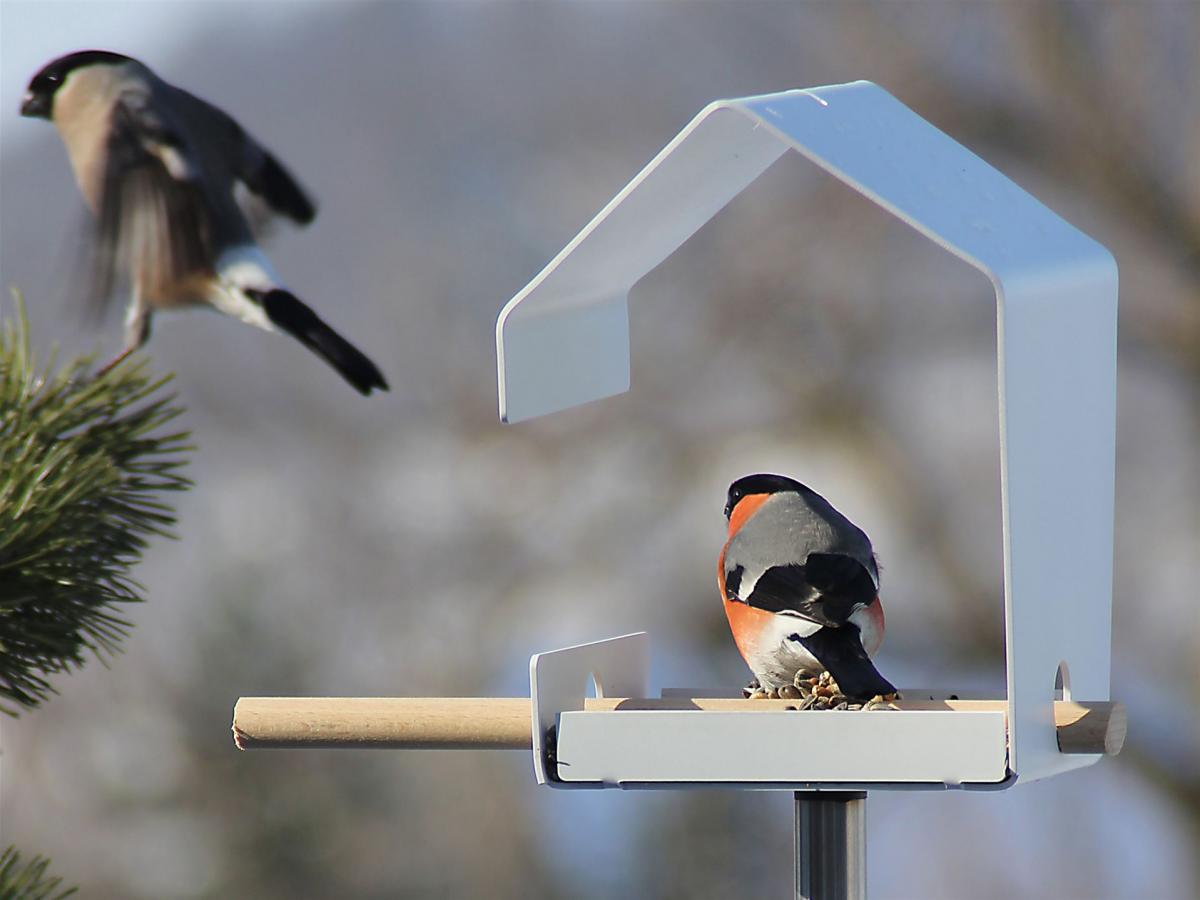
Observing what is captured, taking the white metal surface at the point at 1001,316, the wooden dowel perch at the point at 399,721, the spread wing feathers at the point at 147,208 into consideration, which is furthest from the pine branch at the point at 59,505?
the spread wing feathers at the point at 147,208

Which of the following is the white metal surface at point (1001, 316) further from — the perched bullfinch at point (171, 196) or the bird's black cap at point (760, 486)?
the perched bullfinch at point (171, 196)

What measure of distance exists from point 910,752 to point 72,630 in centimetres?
36

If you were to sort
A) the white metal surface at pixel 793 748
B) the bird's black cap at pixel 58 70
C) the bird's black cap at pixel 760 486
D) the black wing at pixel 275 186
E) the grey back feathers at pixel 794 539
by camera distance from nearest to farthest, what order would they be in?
the white metal surface at pixel 793 748 → the grey back feathers at pixel 794 539 → the bird's black cap at pixel 760 486 → the bird's black cap at pixel 58 70 → the black wing at pixel 275 186

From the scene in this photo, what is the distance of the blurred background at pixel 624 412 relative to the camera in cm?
162

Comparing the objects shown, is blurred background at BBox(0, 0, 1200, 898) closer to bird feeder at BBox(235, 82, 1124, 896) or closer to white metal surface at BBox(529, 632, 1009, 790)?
bird feeder at BBox(235, 82, 1124, 896)

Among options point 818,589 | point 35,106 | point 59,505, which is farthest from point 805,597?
point 35,106

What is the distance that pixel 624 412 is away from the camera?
171cm

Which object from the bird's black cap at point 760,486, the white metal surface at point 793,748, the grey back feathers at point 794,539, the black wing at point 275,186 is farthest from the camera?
the black wing at point 275,186

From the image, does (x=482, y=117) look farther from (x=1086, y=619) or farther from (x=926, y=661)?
(x=1086, y=619)

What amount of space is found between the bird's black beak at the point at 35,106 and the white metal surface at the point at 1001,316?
1134 mm

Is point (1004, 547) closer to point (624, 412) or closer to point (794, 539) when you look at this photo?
point (794, 539)

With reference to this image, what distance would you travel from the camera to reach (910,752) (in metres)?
0.53

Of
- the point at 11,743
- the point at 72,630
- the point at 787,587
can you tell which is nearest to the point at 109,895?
the point at 11,743

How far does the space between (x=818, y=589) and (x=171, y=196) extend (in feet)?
3.88
